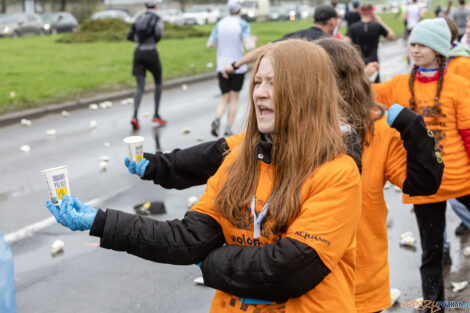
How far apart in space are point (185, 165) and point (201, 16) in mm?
40819

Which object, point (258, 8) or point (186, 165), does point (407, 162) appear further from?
point (258, 8)

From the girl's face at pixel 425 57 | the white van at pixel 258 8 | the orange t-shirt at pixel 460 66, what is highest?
the girl's face at pixel 425 57

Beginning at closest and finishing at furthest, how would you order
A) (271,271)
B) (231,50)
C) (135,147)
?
(271,271) < (135,147) < (231,50)

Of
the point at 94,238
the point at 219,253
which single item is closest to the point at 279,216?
the point at 219,253

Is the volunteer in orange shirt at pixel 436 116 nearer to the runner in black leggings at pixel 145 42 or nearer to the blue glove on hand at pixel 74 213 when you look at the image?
the blue glove on hand at pixel 74 213

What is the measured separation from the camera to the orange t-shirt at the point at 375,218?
2840 millimetres

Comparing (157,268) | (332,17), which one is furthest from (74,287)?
(332,17)

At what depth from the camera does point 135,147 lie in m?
2.68

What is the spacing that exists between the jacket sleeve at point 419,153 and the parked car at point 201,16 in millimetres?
40345

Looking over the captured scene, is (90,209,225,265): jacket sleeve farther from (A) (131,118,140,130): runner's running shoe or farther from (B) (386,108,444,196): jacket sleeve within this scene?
(A) (131,118,140,130): runner's running shoe

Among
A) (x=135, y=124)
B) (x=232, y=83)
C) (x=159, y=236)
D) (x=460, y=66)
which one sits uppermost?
(x=460, y=66)

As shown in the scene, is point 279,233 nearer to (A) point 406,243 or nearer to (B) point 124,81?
(A) point 406,243

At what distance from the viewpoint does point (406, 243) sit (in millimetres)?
5500

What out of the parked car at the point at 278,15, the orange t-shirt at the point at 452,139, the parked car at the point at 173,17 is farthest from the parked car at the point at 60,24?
the orange t-shirt at the point at 452,139
